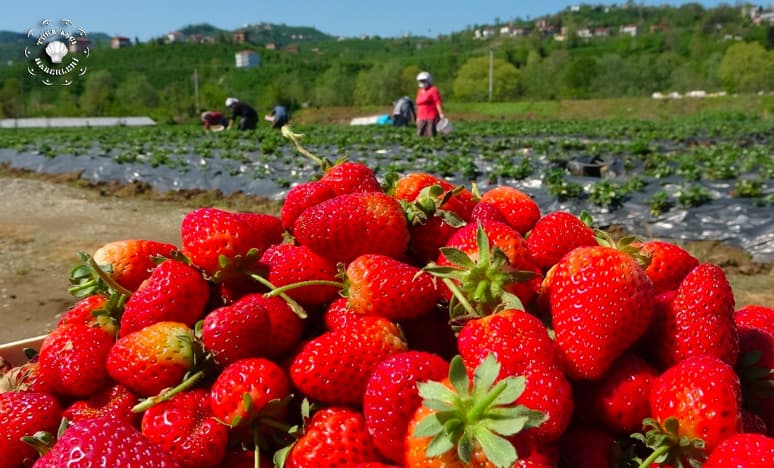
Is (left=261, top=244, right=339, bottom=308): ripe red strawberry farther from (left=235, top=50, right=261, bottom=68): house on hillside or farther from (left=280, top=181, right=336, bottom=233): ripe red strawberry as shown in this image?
(left=235, top=50, right=261, bottom=68): house on hillside

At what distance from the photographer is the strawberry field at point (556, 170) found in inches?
298

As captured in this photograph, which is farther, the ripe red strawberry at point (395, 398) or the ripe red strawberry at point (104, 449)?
the ripe red strawberry at point (395, 398)

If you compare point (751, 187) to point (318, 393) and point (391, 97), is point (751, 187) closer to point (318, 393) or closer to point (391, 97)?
point (318, 393)

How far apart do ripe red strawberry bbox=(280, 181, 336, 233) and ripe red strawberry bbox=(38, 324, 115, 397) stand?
49 cm

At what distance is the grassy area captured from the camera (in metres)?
40.7

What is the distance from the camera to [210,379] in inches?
52.1

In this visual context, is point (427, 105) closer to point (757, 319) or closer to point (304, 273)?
point (757, 319)

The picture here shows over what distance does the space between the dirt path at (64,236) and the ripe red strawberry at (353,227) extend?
421 cm

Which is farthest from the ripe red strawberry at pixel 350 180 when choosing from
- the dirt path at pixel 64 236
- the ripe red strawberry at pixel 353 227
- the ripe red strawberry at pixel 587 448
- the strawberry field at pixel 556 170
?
the dirt path at pixel 64 236

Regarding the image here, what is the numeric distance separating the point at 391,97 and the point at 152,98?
23604 mm

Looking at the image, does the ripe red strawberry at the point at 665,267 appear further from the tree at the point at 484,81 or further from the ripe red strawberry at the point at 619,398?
the tree at the point at 484,81

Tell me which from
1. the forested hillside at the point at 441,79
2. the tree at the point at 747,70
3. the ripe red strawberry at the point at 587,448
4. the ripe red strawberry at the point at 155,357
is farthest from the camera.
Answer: the forested hillside at the point at 441,79

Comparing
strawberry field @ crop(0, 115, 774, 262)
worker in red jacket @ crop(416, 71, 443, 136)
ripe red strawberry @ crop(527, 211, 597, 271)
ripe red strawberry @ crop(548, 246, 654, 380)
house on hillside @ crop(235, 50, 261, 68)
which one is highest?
house on hillside @ crop(235, 50, 261, 68)

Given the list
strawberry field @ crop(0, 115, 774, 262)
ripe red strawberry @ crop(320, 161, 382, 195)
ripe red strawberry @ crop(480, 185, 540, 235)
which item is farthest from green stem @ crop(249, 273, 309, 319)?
strawberry field @ crop(0, 115, 774, 262)
